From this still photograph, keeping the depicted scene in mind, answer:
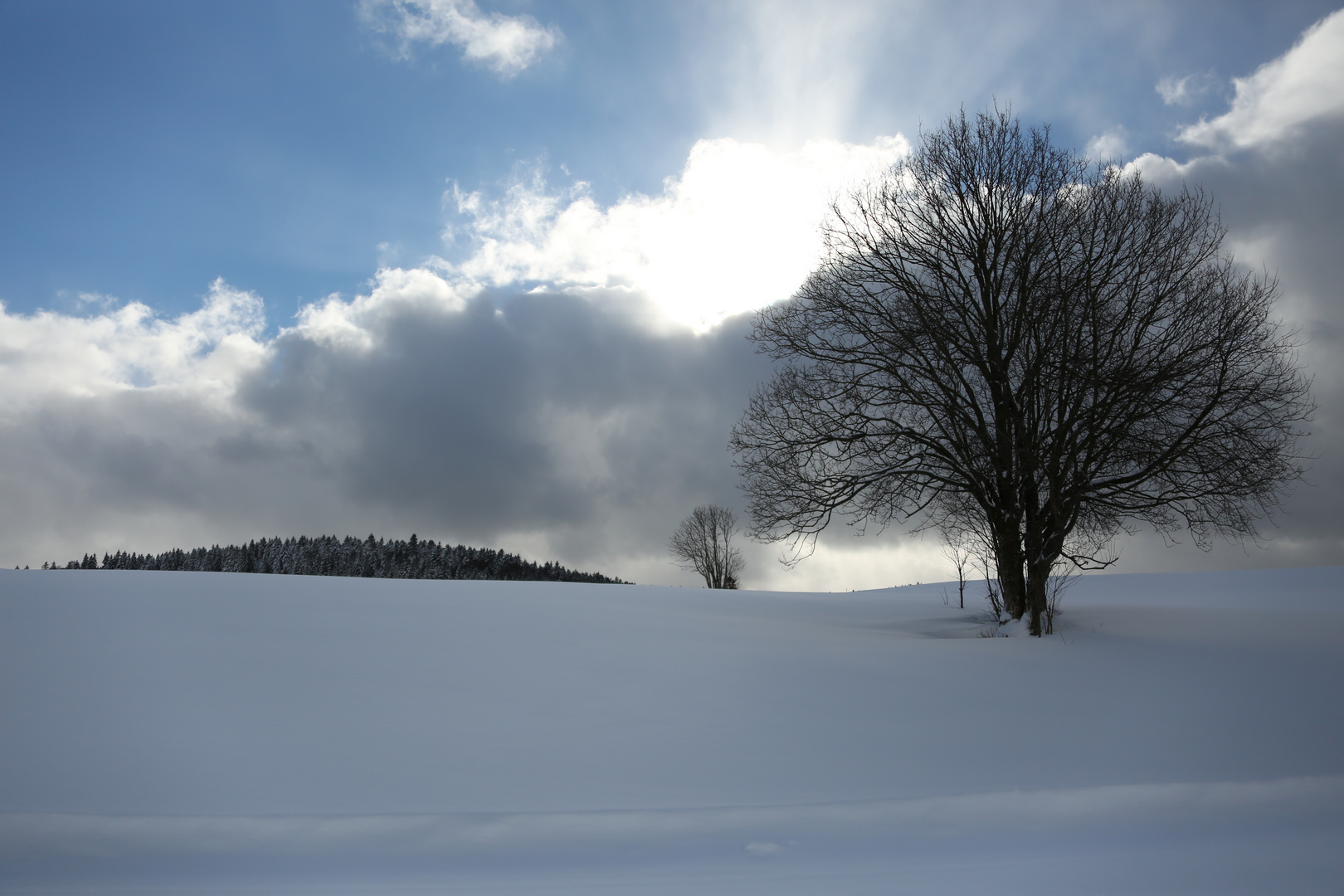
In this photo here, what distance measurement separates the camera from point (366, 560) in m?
63.2

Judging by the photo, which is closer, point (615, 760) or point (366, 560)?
point (615, 760)

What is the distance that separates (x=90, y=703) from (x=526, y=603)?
225 inches

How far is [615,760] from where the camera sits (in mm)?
5250

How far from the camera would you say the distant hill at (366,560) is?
191 ft

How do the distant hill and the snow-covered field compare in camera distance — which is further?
the distant hill

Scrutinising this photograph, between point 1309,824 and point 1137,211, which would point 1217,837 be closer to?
point 1309,824

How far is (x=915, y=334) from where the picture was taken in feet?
40.6

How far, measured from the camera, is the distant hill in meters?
58.3

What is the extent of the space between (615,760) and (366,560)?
64.2 meters

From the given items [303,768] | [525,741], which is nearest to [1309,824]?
[525,741]

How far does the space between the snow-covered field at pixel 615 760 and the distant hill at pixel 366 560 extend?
48373mm

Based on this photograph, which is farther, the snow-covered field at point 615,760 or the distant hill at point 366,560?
the distant hill at point 366,560

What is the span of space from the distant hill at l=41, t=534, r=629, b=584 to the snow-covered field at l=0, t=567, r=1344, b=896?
1904 inches

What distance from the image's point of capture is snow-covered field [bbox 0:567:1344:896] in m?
4.14
